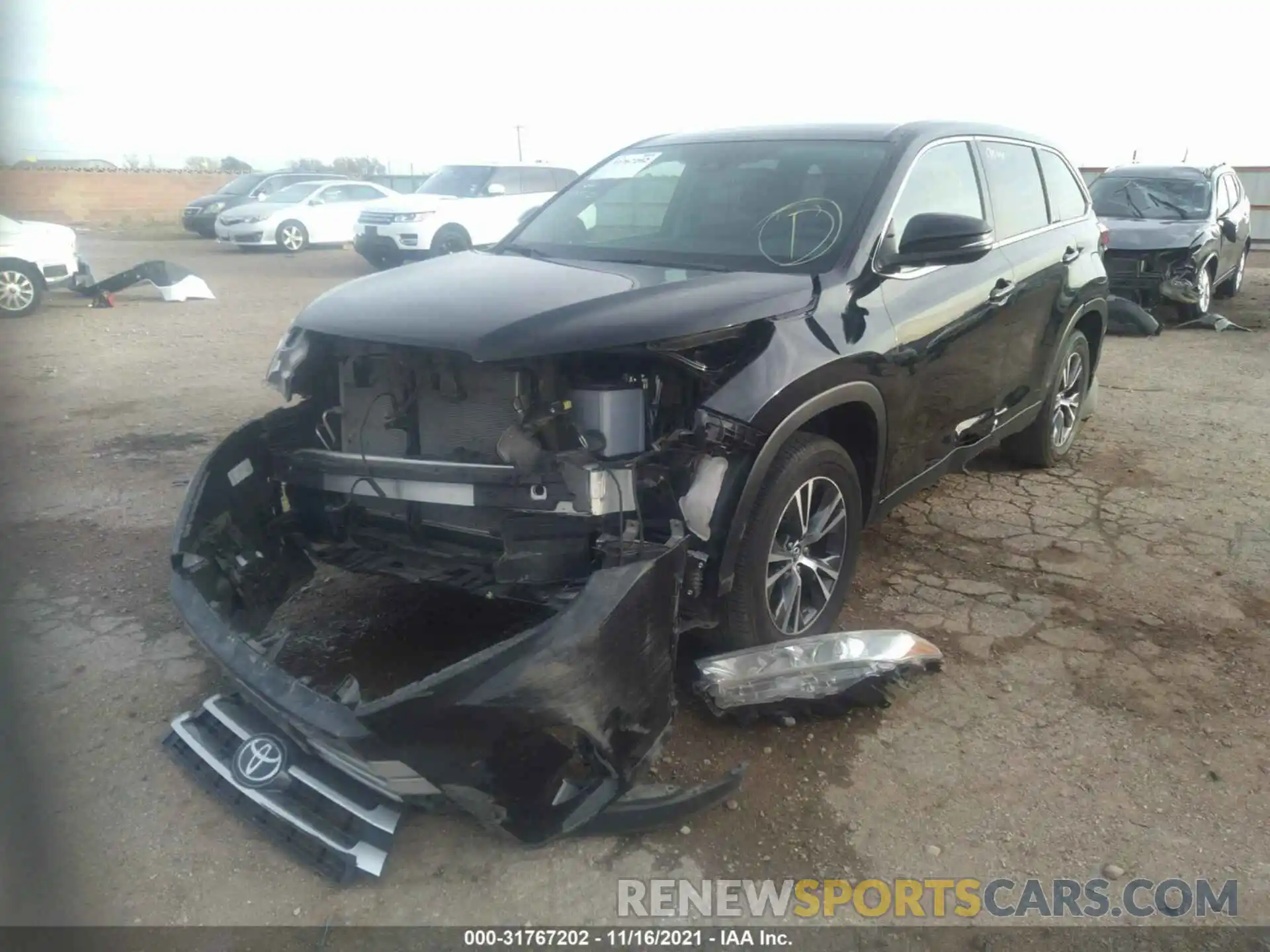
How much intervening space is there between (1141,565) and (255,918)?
3895mm

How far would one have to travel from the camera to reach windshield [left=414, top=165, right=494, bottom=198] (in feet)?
50.3

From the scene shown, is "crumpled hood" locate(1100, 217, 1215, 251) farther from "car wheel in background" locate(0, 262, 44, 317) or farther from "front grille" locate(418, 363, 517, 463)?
"car wheel in background" locate(0, 262, 44, 317)

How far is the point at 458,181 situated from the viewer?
51.2ft

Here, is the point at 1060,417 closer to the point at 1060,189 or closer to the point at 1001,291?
the point at 1060,189

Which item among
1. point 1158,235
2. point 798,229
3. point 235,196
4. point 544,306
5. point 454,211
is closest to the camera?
point 544,306

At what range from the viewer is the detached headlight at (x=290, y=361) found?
3.17 metres

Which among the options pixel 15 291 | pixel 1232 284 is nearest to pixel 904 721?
pixel 15 291

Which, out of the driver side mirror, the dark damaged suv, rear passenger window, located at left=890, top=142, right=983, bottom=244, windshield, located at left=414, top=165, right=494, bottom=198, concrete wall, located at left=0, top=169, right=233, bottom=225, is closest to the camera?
the dark damaged suv

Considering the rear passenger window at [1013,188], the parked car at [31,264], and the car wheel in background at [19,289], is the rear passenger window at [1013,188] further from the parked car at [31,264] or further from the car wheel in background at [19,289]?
the car wheel in background at [19,289]

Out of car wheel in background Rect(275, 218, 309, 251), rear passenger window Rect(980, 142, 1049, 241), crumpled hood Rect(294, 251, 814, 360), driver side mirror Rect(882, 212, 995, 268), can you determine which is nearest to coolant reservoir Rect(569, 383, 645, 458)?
crumpled hood Rect(294, 251, 814, 360)

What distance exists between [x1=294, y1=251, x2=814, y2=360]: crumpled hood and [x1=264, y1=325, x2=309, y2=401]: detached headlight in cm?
7

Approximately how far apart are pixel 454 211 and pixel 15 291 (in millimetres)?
6348

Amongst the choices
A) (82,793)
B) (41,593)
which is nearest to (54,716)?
(82,793)

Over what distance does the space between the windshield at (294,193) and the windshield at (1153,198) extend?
50.3 ft
